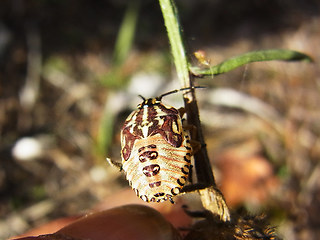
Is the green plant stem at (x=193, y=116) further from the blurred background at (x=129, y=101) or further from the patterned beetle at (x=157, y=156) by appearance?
the blurred background at (x=129, y=101)

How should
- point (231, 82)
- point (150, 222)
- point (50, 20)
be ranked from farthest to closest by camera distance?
1. point (50, 20)
2. point (231, 82)
3. point (150, 222)

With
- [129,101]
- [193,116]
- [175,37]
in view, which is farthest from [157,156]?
[129,101]

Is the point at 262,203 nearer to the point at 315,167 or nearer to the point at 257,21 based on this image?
the point at 315,167

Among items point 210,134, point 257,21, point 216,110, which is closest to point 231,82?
point 216,110

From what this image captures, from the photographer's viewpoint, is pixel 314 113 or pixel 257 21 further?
pixel 257 21

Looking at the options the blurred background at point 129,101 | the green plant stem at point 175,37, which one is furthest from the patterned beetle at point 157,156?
the blurred background at point 129,101

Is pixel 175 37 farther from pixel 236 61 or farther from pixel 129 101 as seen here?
pixel 129 101

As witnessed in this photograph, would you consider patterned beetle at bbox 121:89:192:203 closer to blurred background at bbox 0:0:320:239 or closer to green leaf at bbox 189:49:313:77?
green leaf at bbox 189:49:313:77
